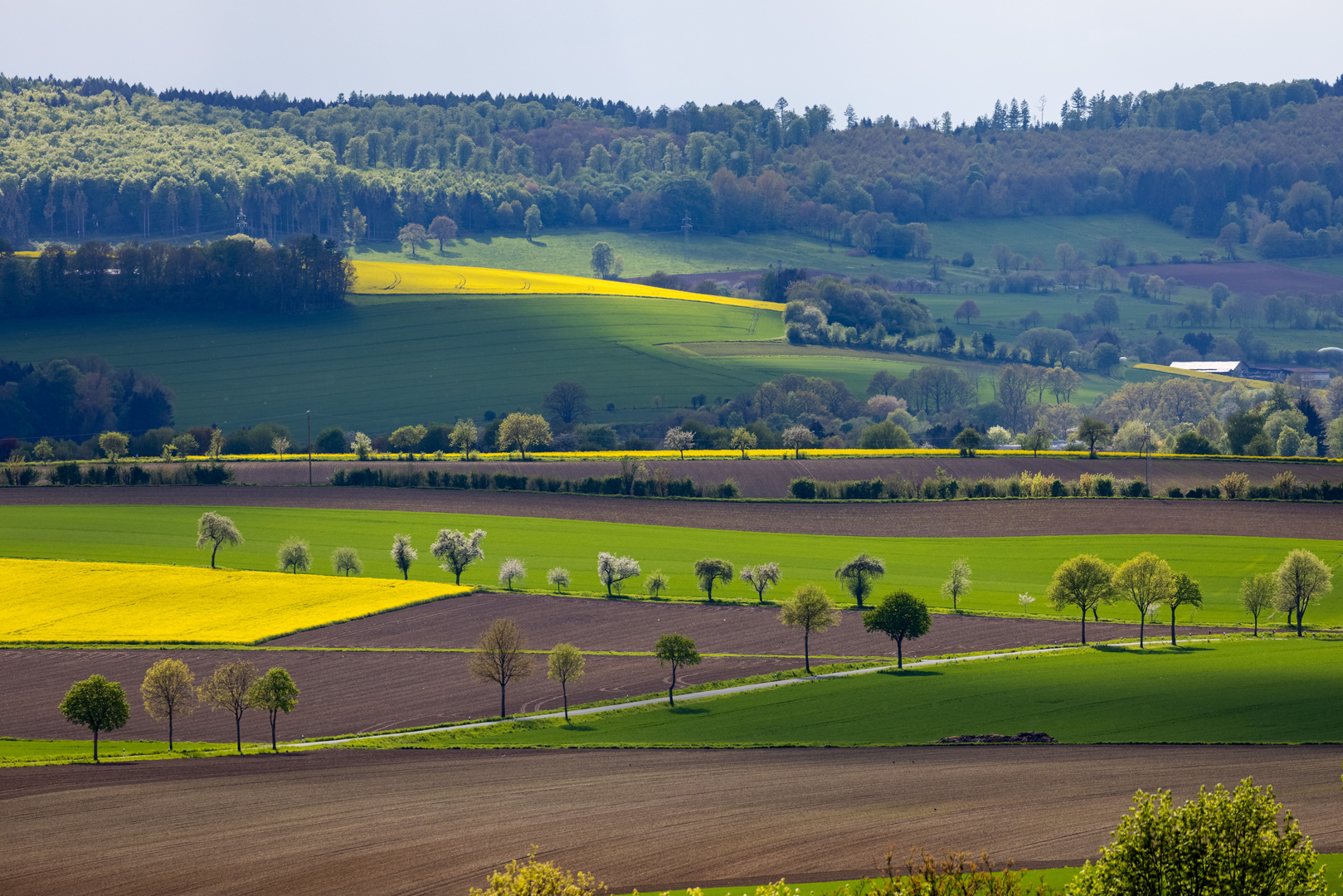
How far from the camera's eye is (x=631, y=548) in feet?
297

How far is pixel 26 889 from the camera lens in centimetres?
3559

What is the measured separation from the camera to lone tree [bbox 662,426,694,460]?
126 meters

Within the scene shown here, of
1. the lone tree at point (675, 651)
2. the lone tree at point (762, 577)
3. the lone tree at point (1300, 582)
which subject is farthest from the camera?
the lone tree at point (762, 577)

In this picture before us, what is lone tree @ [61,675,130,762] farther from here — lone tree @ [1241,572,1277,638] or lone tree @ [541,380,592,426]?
lone tree @ [541,380,592,426]

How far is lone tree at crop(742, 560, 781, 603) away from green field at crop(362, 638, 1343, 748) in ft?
58.7

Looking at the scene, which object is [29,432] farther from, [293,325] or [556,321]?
[556,321]

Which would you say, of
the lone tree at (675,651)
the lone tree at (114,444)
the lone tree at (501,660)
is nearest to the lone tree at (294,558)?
the lone tree at (501,660)

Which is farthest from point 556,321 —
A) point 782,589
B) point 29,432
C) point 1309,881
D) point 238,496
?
point 1309,881

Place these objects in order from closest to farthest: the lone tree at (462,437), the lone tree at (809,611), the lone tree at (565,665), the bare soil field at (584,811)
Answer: the bare soil field at (584,811) → the lone tree at (565,665) → the lone tree at (809,611) → the lone tree at (462,437)

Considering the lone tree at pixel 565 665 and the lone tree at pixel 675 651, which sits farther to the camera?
the lone tree at pixel 675 651

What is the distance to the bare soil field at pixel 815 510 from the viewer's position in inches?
3688

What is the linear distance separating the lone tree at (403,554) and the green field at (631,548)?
118 cm

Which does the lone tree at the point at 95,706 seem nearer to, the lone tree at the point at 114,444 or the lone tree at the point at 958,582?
the lone tree at the point at 958,582

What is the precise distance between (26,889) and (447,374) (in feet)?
407
